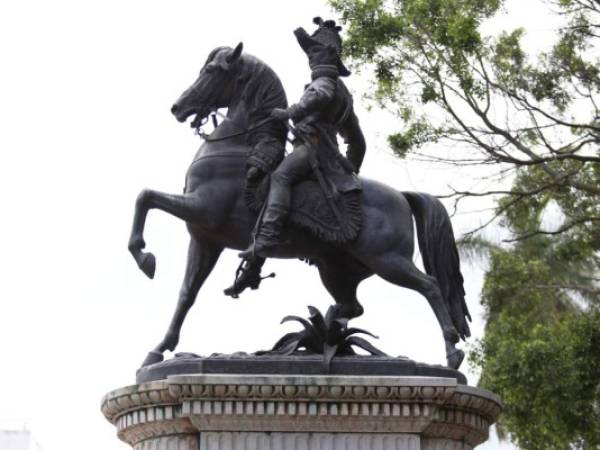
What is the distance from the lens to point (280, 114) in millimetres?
11359

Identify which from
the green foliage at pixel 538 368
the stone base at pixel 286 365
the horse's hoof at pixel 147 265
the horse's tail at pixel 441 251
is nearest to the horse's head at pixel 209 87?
the horse's hoof at pixel 147 265

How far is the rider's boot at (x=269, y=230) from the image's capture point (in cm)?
1096

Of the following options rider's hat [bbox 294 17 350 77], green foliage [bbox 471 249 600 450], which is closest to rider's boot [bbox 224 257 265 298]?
rider's hat [bbox 294 17 350 77]

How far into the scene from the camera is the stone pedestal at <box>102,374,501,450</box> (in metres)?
10.2

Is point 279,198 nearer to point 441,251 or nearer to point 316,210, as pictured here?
point 316,210

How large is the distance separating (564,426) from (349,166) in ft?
35.9

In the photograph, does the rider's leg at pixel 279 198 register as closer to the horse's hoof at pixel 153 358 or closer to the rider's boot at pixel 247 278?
the rider's boot at pixel 247 278

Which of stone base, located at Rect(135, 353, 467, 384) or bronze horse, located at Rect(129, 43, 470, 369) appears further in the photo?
bronze horse, located at Rect(129, 43, 470, 369)

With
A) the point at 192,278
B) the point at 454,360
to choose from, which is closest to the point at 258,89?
the point at 192,278

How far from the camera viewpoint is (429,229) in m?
11.8

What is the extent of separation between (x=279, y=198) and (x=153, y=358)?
5.06 ft

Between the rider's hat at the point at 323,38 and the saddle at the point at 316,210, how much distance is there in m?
1.13

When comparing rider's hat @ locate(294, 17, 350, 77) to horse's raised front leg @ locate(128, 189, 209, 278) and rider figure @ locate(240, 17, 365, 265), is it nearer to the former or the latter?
rider figure @ locate(240, 17, 365, 265)

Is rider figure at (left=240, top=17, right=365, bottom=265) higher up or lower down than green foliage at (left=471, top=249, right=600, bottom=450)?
lower down
